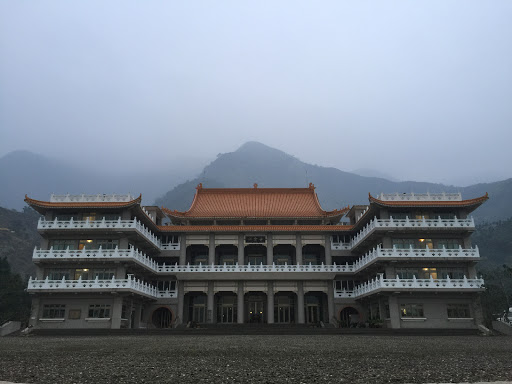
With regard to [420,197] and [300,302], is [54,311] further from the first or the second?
[420,197]

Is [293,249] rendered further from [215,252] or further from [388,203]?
[388,203]

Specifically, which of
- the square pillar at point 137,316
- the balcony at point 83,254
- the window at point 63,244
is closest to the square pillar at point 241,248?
the balcony at point 83,254

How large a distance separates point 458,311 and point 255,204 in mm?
25587

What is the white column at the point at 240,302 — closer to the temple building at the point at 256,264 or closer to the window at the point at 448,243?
the temple building at the point at 256,264

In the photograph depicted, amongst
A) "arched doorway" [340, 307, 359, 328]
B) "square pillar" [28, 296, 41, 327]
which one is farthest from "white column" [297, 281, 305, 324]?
"square pillar" [28, 296, 41, 327]

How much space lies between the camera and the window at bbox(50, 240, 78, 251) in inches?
1598

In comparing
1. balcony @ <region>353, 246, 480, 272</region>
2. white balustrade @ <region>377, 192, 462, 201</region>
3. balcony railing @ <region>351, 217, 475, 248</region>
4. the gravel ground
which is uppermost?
white balustrade @ <region>377, 192, 462, 201</region>

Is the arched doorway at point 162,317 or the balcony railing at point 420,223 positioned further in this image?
the arched doorway at point 162,317

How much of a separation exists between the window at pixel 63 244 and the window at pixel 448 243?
1446 inches

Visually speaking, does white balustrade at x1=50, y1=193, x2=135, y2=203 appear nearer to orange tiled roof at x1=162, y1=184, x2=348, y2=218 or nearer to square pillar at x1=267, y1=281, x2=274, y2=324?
orange tiled roof at x1=162, y1=184, x2=348, y2=218

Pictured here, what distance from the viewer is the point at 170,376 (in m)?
10.3

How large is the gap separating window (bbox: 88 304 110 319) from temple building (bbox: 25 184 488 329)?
3.8 inches

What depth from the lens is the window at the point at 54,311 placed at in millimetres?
38594

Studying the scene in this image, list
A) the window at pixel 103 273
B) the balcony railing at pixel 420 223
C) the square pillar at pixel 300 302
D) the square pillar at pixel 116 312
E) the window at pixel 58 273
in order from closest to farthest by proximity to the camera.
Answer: the square pillar at pixel 116 312 → the balcony railing at pixel 420 223 → the window at pixel 103 273 → the window at pixel 58 273 → the square pillar at pixel 300 302
